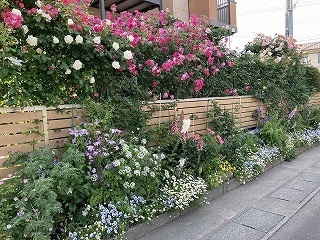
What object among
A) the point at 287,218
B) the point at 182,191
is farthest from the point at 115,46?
the point at 287,218

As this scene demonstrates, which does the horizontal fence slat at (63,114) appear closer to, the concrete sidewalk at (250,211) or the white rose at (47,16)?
the white rose at (47,16)

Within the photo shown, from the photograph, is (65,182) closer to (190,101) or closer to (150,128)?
(150,128)

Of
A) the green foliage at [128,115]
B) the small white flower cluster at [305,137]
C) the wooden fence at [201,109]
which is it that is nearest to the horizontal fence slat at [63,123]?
the green foliage at [128,115]

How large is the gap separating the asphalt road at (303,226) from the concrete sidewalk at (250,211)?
2.3 inches

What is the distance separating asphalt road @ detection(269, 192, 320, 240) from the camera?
285 centimetres

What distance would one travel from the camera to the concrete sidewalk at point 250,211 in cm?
295

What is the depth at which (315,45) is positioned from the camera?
29.7m

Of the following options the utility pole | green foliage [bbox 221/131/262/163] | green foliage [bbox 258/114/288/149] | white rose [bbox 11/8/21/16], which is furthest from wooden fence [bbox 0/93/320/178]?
the utility pole

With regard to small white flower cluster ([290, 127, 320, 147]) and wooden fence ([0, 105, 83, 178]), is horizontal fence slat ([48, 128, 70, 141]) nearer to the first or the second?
wooden fence ([0, 105, 83, 178])

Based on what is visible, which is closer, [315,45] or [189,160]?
[189,160]

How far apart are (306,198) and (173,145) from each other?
83.4 inches

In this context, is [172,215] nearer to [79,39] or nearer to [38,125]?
[38,125]

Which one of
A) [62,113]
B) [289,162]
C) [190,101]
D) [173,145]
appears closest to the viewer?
[62,113]

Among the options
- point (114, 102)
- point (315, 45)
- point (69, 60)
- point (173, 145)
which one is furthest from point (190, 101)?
point (315, 45)
